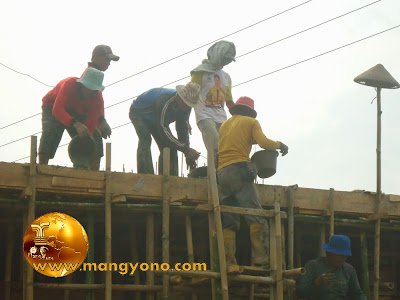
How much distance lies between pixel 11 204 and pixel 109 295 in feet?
5.09

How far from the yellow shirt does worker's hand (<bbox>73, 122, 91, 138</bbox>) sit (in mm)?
1779

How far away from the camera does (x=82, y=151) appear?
11.6m

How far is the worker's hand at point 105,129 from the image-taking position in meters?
12.2

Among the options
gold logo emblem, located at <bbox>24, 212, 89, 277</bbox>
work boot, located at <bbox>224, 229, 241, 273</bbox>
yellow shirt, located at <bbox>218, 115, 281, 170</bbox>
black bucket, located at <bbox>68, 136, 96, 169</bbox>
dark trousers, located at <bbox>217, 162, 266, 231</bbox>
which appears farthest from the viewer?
black bucket, located at <bbox>68, 136, 96, 169</bbox>

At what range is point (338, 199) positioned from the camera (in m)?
12.1

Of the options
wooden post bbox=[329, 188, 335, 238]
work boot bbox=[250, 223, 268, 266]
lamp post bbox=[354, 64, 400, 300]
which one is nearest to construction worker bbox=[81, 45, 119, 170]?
work boot bbox=[250, 223, 268, 266]

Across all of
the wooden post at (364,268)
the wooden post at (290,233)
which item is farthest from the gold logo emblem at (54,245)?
the wooden post at (364,268)

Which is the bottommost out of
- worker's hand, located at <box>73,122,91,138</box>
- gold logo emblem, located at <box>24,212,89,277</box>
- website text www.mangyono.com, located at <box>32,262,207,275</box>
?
website text www.mangyono.com, located at <box>32,262,207,275</box>

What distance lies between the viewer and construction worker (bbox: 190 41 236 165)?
39.3ft

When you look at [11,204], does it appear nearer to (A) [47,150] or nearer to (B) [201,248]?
(A) [47,150]

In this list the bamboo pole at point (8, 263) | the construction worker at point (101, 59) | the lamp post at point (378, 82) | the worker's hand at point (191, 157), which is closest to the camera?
the bamboo pole at point (8, 263)

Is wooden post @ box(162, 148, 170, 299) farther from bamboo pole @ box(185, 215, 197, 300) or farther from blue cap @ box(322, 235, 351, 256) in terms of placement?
blue cap @ box(322, 235, 351, 256)

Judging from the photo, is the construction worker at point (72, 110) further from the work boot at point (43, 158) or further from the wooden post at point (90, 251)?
the wooden post at point (90, 251)

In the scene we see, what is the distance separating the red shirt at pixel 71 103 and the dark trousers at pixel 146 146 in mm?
503
